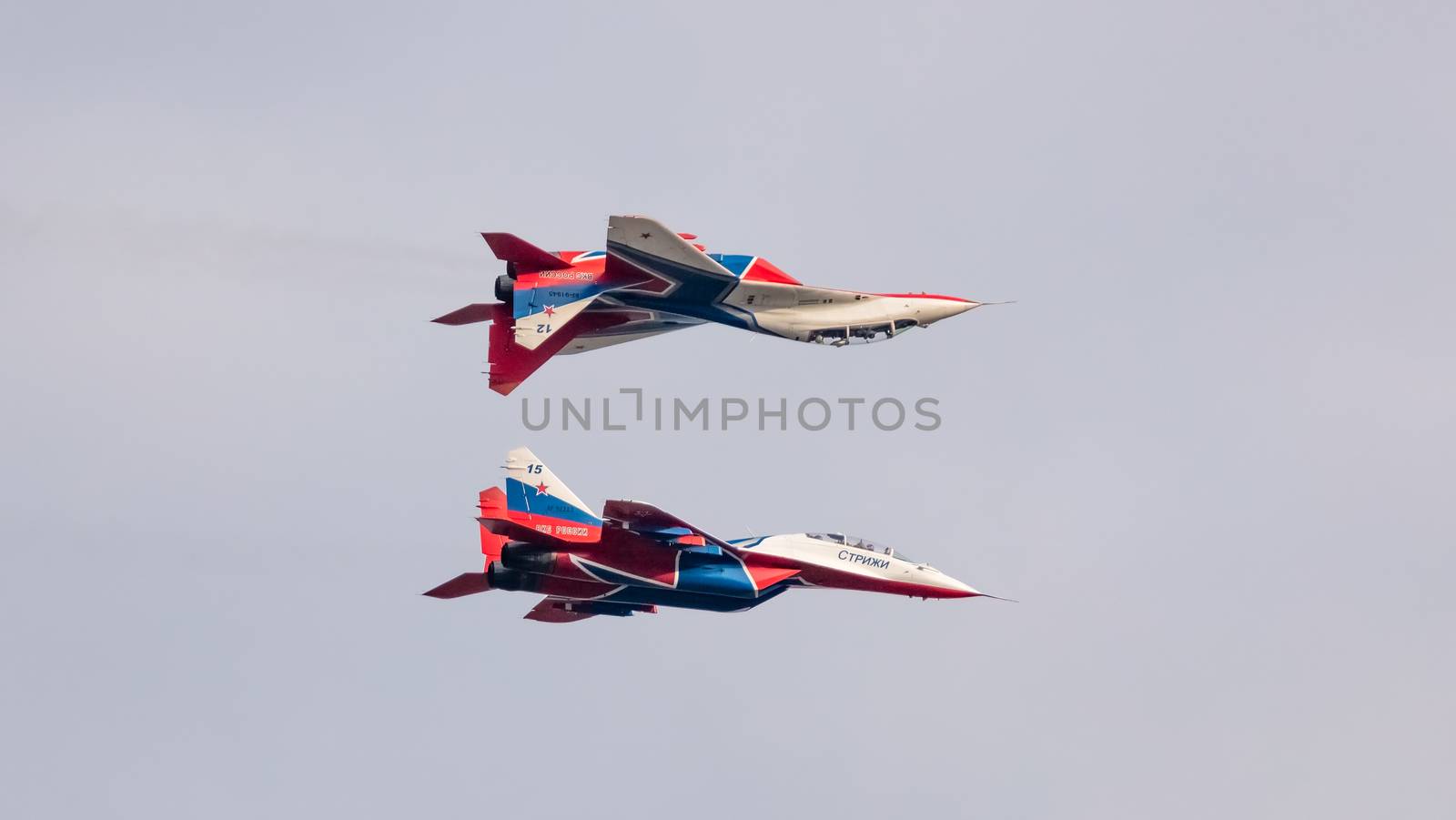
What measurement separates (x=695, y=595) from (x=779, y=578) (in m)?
2.21

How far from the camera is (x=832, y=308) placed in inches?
2830

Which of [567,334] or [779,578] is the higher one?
[567,334]

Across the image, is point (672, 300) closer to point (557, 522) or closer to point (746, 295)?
point (746, 295)

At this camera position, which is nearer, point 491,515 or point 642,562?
point 642,562

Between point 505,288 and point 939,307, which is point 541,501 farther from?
point 939,307

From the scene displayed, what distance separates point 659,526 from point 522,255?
8045 millimetres

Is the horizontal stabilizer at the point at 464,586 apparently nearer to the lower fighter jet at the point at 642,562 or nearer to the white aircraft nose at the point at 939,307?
the lower fighter jet at the point at 642,562

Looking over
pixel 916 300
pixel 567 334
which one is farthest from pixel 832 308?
pixel 567 334

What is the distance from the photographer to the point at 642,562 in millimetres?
68250

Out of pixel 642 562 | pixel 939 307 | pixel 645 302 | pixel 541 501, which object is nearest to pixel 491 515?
pixel 541 501

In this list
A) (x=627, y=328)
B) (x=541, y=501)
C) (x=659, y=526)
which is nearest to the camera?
(x=659, y=526)

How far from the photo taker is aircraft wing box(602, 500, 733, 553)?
67250mm

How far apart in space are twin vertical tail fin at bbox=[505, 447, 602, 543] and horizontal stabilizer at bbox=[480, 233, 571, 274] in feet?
16.5

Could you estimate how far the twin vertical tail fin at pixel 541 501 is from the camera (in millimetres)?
69812
